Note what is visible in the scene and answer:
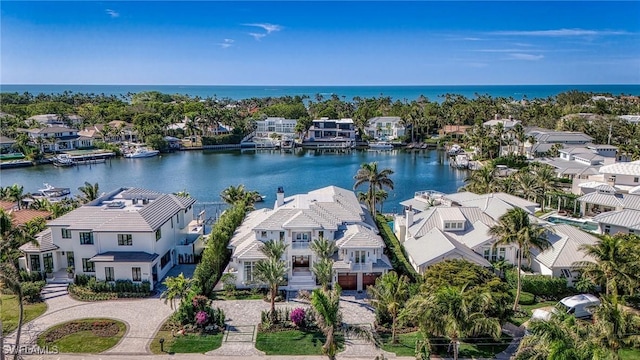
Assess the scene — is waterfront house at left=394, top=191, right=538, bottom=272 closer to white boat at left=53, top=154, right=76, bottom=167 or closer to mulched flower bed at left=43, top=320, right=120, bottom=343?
mulched flower bed at left=43, top=320, right=120, bottom=343

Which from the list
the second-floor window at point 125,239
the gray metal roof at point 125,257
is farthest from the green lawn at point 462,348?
the second-floor window at point 125,239

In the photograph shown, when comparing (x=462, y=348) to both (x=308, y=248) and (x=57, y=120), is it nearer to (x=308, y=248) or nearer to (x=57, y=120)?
(x=308, y=248)

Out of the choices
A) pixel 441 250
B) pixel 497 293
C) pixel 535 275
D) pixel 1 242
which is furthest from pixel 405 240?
pixel 1 242

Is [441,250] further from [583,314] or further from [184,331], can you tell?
[184,331]

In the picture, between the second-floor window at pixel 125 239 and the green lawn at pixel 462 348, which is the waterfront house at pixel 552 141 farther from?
the second-floor window at pixel 125 239

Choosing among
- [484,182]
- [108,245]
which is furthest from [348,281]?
[484,182]

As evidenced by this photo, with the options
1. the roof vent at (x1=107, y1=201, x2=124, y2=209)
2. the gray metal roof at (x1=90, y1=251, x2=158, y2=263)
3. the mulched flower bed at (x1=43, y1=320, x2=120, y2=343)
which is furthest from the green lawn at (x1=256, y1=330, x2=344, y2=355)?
the roof vent at (x1=107, y1=201, x2=124, y2=209)
